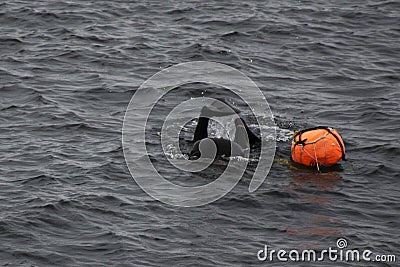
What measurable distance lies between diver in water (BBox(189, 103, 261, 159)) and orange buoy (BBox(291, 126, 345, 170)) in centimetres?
108

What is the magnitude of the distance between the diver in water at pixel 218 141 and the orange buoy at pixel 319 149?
1.08 metres

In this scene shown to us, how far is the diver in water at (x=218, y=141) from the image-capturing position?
46.1 ft

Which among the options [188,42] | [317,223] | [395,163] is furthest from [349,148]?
[188,42]

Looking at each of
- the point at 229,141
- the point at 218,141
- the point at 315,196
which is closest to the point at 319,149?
the point at 315,196

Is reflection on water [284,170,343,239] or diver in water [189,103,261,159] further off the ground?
diver in water [189,103,261,159]

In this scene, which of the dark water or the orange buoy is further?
the orange buoy

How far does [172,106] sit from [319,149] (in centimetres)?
445

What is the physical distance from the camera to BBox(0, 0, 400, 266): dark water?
11250mm

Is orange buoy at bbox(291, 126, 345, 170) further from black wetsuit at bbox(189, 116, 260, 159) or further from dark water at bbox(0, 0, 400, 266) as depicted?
black wetsuit at bbox(189, 116, 260, 159)

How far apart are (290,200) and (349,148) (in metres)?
2.68

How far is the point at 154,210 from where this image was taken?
12.1 meters

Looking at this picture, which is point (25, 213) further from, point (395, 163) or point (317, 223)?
point (395, 163)

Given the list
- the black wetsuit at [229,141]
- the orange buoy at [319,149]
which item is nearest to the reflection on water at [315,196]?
the orange buoy at [319,149]

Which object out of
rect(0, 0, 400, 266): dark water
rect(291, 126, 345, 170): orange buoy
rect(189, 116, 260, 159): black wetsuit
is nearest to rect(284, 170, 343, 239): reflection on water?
rect(0, 0, 400, 266): dark water
